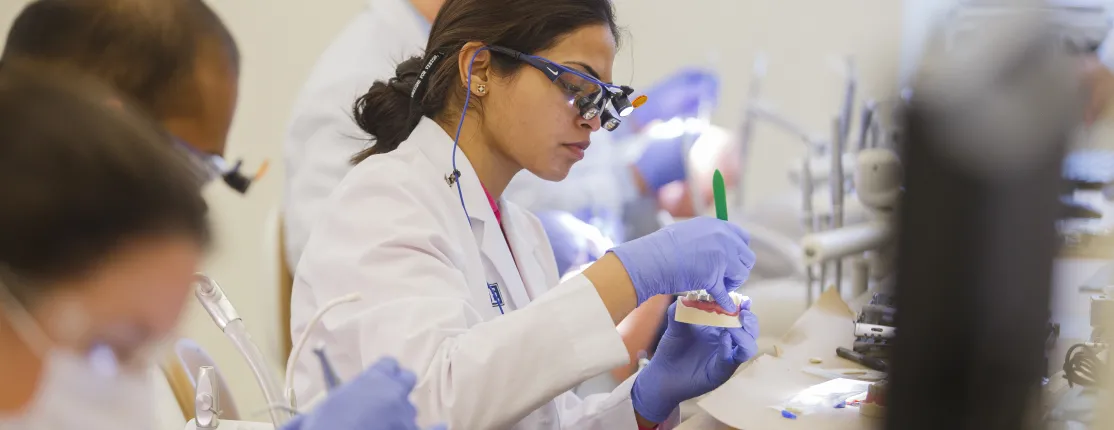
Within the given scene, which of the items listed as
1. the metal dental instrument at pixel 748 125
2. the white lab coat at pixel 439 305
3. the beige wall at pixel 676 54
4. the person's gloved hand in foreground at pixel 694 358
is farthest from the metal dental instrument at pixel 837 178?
the beige wall at pixel 676 54

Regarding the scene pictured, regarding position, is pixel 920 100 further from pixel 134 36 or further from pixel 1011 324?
pixel 134 36

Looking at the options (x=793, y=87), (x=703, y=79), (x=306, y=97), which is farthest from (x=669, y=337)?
(x=793, y=87)

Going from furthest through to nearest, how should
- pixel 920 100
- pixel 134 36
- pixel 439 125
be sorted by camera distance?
1. pixel 439 125
2. pixel 134 36
3. pixel 920 100

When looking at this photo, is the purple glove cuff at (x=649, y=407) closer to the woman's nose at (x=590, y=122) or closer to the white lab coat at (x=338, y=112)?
the woman's nose at (x=590, y=122)

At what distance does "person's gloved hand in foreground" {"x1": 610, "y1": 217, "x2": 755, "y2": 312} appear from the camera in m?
1.23

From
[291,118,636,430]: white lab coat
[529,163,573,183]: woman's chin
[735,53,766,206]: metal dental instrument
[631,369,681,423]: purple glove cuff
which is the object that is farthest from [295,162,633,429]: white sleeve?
[735,53,766,206]: metal dental instrument

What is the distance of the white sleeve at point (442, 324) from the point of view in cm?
111

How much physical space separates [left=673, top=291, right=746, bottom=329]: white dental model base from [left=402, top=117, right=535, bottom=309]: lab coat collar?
244 mm

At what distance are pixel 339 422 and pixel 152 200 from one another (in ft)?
0.84

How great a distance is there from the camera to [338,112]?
7.31ft

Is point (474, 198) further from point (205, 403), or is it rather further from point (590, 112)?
point (205, 403)

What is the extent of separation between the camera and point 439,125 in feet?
4.77

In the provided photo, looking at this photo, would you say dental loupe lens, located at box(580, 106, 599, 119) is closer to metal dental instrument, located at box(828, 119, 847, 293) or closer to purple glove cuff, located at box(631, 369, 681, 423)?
purple glove cuff, located at box(631, 369, 681, 423)

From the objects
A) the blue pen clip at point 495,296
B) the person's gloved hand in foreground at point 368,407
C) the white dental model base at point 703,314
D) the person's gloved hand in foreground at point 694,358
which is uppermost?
the person's gloved hand in foreground at point 368,407
